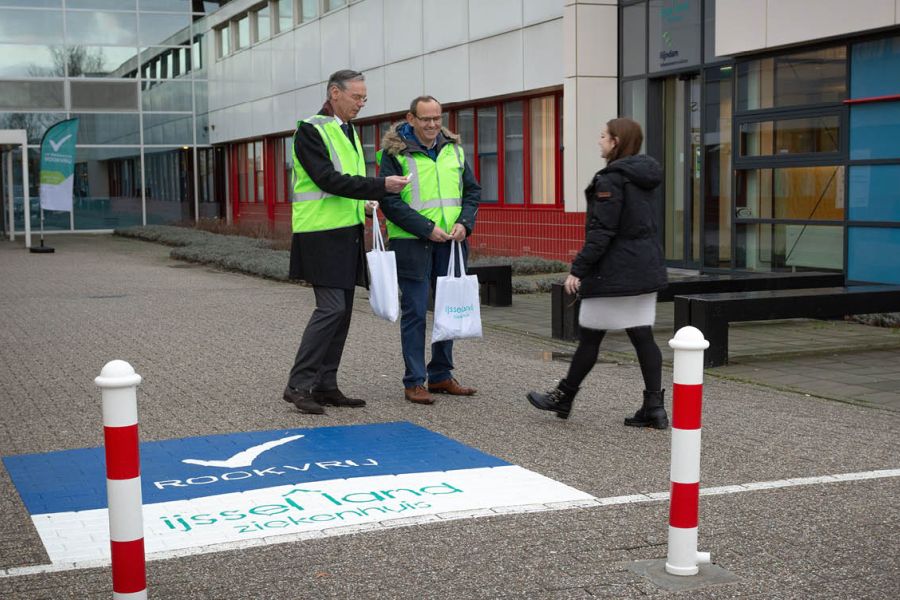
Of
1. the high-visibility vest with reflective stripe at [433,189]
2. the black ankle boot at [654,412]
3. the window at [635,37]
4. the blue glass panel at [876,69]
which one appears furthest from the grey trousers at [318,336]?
the window at [635,37]

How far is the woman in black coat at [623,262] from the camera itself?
22.2 feet

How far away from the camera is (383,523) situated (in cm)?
498

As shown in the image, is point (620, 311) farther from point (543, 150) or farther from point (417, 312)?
point (543, 150)

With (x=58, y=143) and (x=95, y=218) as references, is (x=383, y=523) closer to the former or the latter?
(x=58, y=143)

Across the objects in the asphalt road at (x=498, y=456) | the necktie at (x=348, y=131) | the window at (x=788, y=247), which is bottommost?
the asphalt road at (x=498, y=456)

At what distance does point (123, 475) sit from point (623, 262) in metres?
3.92

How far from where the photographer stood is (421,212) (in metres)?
7.68

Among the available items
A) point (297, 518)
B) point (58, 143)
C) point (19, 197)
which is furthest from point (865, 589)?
point (19, 197)

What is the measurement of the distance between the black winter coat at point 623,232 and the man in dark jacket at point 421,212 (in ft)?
3.71

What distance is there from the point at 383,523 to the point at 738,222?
1106cm

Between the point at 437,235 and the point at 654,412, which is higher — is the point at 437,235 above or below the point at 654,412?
above

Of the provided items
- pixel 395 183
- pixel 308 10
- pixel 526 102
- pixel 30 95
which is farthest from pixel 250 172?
pixel 395 183

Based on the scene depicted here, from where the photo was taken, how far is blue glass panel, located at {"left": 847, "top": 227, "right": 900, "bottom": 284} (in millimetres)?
12578

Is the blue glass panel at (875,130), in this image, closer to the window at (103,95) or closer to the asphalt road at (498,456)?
the asphalt road at (498,456)
